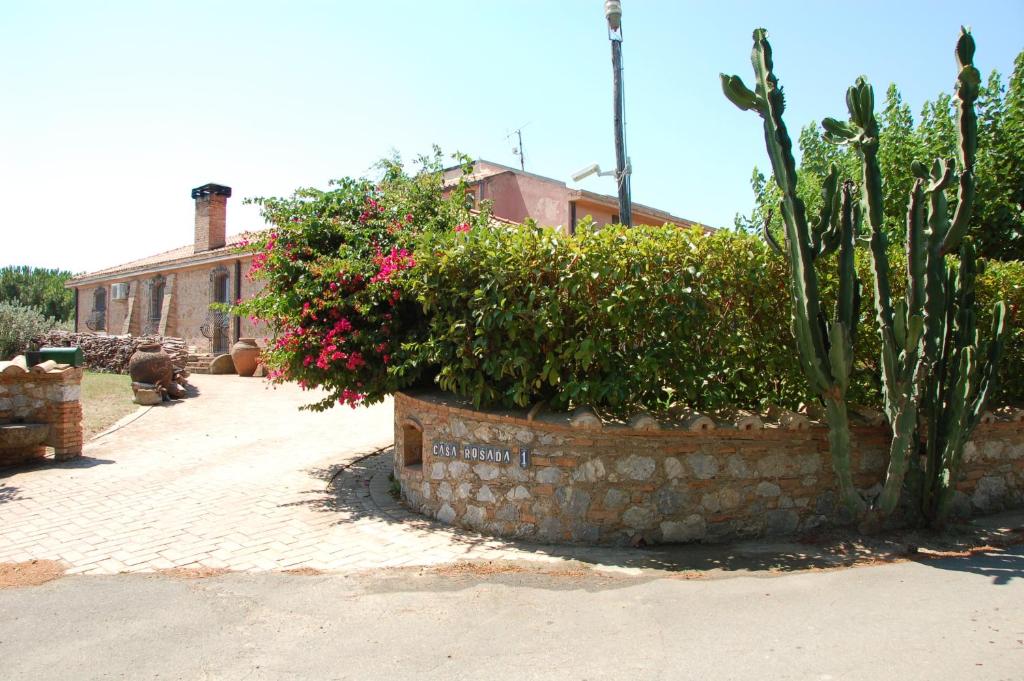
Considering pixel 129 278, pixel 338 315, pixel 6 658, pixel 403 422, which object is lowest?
pixel 6 658

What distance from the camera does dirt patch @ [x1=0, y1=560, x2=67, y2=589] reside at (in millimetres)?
5641

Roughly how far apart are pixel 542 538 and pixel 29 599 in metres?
4.10

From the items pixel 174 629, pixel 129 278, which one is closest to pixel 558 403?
pixel 174 629

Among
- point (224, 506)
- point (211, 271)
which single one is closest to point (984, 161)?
point (224, 506)

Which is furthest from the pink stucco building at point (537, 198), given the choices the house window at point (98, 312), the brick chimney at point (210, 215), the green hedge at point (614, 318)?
the house window at point (98, 312)

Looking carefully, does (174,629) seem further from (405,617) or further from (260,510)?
(260,510)

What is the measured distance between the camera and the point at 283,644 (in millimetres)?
4398

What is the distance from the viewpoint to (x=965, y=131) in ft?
20.0

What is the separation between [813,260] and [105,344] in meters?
23.5

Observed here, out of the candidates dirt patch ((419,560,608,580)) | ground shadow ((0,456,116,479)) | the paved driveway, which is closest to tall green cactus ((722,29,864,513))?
dirt patch ((419,560,608,580))

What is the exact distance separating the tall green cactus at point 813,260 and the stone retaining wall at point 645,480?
0.40 metres

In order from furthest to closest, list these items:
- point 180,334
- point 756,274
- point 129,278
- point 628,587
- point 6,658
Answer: point 129,278 → point 180,334 → point 756,274 → point 628,587 → point 6,658

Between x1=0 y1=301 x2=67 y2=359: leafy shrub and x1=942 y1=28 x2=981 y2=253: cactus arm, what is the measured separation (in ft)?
83.3

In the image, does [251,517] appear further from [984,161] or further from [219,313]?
[219,313]
